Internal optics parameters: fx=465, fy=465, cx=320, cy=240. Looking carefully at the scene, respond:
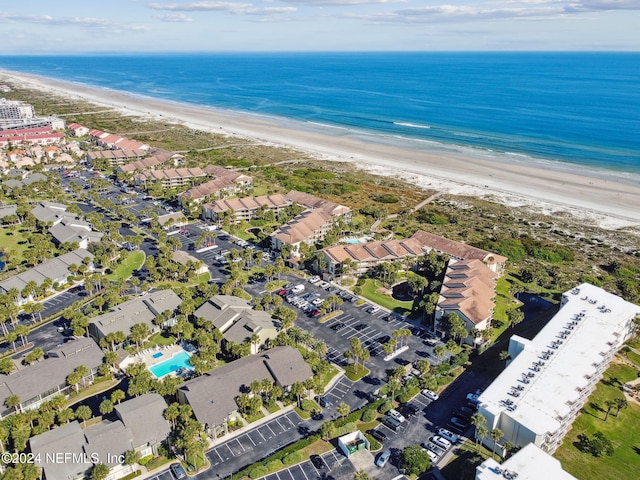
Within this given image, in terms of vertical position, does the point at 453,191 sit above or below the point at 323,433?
above

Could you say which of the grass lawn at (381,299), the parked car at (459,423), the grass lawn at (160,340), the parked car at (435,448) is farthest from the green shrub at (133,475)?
the grass lawn at (381,299)

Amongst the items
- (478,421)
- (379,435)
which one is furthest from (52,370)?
(478,421)

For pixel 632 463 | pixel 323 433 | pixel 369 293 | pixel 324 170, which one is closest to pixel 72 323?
pixel 323 433

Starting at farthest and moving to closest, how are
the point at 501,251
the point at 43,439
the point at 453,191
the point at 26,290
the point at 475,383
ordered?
the point at 453,191 < the point at 501,251 < the point at 26,290 < the point at 475,383 < the point at 43,439

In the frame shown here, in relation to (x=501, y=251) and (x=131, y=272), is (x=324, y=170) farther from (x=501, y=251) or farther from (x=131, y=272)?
(x=131, y=272)

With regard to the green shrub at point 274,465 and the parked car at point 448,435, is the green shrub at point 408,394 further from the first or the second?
the green shrub at point 274,465

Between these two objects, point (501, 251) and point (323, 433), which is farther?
point (501, 251)
